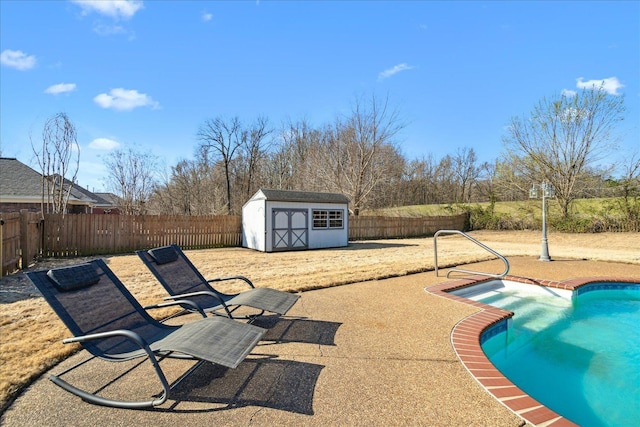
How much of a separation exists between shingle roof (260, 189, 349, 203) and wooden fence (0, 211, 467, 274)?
288 centimetres

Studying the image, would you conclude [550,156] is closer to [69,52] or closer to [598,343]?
[598,343]

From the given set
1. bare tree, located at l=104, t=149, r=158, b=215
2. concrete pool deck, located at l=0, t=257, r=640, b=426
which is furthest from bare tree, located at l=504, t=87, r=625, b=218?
bare tree, located at l=104, t=149, r=158, b=215

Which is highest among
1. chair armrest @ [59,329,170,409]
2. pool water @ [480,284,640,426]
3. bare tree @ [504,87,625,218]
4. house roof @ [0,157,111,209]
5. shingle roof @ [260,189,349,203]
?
bare tree @ [504,87,625,218]

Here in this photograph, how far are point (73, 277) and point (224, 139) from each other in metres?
27.5

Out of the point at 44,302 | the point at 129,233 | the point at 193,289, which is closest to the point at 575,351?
the point at 193,289

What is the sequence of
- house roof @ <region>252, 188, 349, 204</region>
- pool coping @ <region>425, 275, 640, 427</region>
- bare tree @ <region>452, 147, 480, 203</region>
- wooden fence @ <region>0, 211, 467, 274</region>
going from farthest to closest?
bare tree @ <region>452, 147, 480, 203</region> → house roof @ <region>252, 188, 349, 204</region> → wooden fence @ <region>0, 211, 467, 274</region> → pool coping @ <region>425, 275, 640, 427</region>

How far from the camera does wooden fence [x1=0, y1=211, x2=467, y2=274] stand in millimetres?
8578

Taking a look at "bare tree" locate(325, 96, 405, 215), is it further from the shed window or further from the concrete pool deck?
the concrete pool deck

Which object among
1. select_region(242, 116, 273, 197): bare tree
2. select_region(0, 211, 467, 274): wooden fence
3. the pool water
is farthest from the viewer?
select_region(242, 116, 273, 197): bare tree

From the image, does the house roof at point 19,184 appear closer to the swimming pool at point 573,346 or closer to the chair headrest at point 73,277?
the chair headrest at point 73,277

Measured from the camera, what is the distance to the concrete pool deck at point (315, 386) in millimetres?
2225

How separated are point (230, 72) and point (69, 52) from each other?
630 cm

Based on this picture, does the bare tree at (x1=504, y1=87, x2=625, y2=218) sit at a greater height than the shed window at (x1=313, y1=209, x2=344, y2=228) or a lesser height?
greater

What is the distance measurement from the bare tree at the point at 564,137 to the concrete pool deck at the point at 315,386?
2122 cm
